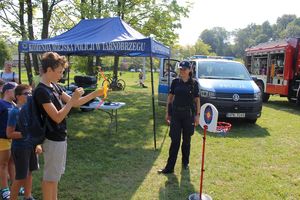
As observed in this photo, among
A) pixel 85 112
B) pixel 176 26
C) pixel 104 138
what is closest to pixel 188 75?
pixel 104 138

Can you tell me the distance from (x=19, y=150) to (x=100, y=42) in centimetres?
404

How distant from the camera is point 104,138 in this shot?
25.7ft

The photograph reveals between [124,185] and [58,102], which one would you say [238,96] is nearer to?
[124,185]

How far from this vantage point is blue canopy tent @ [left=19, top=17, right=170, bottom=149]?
6816 mm

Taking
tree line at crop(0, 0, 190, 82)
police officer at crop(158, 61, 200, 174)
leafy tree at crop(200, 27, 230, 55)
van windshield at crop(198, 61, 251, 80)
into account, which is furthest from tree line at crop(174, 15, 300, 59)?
police officer at crop(158, 61, 200, 174)

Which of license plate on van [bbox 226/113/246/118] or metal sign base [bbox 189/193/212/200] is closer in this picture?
metal sign base [bbox 189/193/212/200]

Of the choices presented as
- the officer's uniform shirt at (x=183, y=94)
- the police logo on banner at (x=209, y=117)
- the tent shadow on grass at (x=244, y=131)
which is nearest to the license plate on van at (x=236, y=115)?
the tent shadow on grass at (x=244, y=131)

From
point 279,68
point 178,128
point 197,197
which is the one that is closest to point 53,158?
point 197,197

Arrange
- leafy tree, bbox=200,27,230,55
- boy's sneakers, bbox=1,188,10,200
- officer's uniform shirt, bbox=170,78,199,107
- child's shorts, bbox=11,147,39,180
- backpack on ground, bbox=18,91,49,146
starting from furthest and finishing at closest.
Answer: leafy tree, bbox=200,27,230,55 → officer's uniform shirt, bbox=170,78,199,107 → boy's sneakers, bbox=1,188,10,200 → child's shorts, bbox=11,147,39,180 → backpack on ground, bbox=18,91,49,146

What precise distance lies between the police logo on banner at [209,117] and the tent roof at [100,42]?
2.43m

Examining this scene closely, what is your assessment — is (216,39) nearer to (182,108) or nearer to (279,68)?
(279,68)

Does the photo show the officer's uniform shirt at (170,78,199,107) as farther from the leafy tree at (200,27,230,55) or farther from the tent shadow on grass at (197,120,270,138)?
the leafy tree at (200,27,230,55)

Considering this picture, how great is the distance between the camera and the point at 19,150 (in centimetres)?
359

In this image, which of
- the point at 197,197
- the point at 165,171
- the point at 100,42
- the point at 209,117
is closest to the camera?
the point at 197,197
